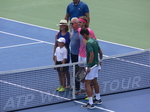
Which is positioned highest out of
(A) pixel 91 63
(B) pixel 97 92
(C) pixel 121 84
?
(A) pixel 91 63

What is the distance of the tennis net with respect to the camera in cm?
1362

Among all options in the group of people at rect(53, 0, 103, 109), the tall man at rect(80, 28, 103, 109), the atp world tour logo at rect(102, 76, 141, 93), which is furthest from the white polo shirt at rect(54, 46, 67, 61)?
the atp world tour logo at rect(102, 76, 141, 93)

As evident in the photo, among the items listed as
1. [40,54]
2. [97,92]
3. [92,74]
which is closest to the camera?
[92,74]

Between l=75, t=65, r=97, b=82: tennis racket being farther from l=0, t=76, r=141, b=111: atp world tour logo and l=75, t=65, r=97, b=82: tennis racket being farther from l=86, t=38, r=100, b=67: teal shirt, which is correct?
l=86, t=38, r=100, b=67: teal shirt

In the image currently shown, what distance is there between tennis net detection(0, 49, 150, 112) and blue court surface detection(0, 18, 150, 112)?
23 cm

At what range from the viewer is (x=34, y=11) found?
23.8 metres

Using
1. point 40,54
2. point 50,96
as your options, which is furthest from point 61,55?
point 40,54

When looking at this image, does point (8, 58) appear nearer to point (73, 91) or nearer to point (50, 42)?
point (50, 42)

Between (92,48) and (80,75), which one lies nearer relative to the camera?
(92,48)

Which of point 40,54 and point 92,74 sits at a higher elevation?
point 40,54

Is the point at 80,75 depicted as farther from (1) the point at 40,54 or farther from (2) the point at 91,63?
(1) the point at 40,54

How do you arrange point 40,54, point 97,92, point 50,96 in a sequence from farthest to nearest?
point 40,54 < point 50,96 < point 97,92

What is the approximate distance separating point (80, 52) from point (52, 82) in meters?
1.19

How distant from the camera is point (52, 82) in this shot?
14.4 metres
